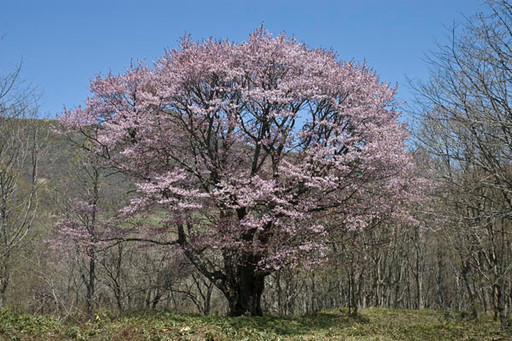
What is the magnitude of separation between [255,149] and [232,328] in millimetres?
6538

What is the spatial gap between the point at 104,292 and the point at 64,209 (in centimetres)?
965

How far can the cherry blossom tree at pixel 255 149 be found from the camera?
13000mm

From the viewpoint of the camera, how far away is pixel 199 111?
1292cm

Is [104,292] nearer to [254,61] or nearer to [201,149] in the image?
[201,149]

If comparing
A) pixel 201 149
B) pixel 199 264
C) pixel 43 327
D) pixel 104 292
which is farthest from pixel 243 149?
pixel 104 292

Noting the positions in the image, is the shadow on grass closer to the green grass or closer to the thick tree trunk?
the green grass

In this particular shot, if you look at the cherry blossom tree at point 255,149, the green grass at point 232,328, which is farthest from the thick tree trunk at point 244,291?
the green grass at point 232,328

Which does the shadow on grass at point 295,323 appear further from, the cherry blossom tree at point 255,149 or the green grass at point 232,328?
the cherry blossom tree at point 255,149

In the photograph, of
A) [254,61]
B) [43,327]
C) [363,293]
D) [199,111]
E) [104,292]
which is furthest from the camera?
[104,292]

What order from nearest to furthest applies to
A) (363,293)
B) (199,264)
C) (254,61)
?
1. (254,61)
2. (199,264)
3. (363,293)

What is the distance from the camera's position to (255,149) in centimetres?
1467

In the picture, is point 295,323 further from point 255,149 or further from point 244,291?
point 255,149

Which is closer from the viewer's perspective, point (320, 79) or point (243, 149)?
point (320, 79)

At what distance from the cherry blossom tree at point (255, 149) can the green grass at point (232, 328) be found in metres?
2.05
